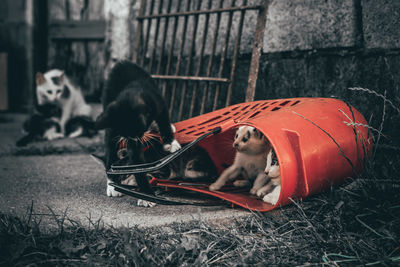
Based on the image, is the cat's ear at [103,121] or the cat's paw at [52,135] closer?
the cat's ear at [103,121]

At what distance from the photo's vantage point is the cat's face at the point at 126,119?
1.80m

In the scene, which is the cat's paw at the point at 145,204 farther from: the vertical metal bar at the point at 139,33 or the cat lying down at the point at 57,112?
the cat lying down at the point at 57,112

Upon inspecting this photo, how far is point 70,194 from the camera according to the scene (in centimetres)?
186

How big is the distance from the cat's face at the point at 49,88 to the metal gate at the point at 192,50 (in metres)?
1.04

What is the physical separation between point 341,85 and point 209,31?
1.23 m

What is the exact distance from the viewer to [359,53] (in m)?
2.16

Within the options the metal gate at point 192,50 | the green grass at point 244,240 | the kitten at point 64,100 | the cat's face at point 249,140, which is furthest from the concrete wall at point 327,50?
the kitten at point 64,100

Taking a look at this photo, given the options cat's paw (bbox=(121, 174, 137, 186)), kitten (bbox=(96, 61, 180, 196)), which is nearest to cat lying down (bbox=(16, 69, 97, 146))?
kitten (bbox=(96, 61, 180, 196))

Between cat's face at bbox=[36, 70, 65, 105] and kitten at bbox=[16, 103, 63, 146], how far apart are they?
0.31 ft

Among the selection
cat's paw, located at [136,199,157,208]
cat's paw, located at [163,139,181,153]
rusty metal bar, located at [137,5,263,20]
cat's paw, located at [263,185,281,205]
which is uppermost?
rusty metal bar, located at [137,5,263,20]

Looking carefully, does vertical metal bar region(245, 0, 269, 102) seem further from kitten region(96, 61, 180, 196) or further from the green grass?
the green grass

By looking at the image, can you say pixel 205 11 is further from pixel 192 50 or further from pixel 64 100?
pixel 64 100

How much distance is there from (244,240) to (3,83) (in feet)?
16.7

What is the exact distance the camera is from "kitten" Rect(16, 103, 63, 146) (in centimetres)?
364
